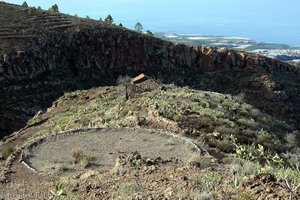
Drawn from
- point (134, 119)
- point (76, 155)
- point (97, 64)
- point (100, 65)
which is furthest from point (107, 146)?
point (100, 65)

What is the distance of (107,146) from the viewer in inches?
685

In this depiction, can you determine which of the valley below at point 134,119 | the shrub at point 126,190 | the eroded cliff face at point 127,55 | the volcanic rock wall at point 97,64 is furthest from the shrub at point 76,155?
the eroded cliff face at point 127,55

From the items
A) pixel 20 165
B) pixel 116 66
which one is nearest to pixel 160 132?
pixel 20 165

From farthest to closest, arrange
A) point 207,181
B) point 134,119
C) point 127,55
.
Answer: point 127,55 < point 134,119 < point 207,181

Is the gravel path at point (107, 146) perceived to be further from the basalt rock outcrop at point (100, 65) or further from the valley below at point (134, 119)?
the basalt rock outcrop at point (100, 65)

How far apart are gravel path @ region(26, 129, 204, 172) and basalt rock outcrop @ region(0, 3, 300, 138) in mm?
20374

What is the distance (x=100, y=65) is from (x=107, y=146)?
3713cm

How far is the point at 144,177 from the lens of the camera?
12273 mm

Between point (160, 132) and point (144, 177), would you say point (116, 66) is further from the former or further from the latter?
point (144, 177)

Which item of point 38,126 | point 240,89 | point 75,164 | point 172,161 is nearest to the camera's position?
point 172,161

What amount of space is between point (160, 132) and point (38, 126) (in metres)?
11.6

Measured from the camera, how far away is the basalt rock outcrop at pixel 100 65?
1722 inches

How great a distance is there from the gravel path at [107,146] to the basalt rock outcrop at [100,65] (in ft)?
66.8

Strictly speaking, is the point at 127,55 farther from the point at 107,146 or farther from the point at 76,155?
the point at 76,155
